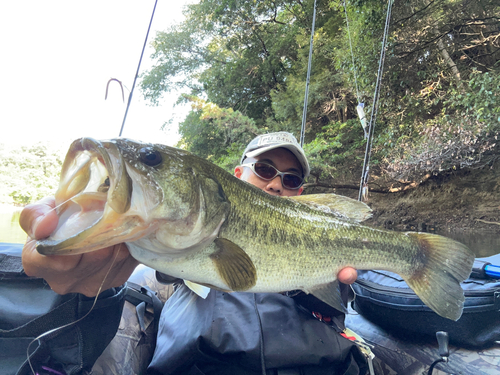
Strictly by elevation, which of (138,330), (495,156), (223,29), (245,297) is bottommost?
(138,330)

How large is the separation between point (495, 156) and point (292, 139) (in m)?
10.3

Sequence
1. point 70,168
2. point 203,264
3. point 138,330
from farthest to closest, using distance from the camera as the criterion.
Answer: point 138,330
point 203,264
point 70,168

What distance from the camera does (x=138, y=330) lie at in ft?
5.88

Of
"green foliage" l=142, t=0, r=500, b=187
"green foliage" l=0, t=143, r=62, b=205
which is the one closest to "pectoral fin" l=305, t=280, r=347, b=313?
"green foliage" l=0, t=143, r=62, b=205

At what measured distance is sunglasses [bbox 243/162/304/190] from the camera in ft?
7.63

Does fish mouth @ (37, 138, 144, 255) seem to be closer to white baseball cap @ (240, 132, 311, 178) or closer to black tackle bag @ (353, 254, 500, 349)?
white baseball cap @ (240, 132, 311, 178)

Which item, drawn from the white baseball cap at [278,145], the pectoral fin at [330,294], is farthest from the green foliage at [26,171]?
the pectoral fin at [330,294]

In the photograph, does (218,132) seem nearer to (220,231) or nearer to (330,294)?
(330,294)

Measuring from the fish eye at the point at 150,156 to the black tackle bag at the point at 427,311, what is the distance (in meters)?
2.00

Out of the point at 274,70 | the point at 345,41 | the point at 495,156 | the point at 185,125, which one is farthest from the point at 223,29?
the point at 495,156

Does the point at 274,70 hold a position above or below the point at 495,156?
above

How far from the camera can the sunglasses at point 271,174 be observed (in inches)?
91.5

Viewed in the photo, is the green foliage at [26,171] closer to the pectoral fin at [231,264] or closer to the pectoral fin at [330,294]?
the pectoral fin at [231,264]

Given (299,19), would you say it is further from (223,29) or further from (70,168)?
(70,168)
